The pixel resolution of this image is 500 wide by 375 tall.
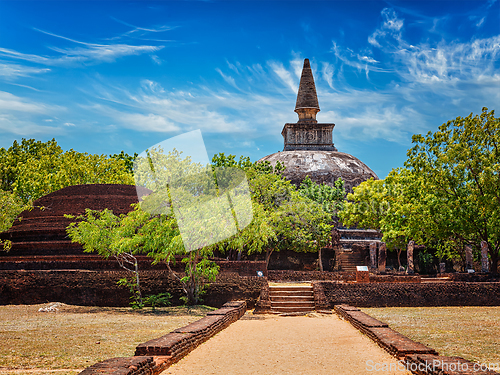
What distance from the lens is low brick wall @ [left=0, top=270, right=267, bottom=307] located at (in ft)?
53.0

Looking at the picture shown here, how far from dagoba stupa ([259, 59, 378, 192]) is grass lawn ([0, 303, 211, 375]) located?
2951 centimetres

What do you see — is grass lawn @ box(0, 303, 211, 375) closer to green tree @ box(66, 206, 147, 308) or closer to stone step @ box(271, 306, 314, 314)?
green tree @ box(66, 206, 147, 308)

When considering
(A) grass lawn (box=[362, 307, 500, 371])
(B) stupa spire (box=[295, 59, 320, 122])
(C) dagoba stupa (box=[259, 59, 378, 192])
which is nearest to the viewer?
(A) grass lawn (box=[362, 307, 500, 371])

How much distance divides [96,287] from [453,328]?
10752 millimetres

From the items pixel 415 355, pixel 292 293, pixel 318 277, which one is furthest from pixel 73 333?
pixel 318 277

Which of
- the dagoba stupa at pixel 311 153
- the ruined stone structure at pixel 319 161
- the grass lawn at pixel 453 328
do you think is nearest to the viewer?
the grass lawn at pixel 453 328

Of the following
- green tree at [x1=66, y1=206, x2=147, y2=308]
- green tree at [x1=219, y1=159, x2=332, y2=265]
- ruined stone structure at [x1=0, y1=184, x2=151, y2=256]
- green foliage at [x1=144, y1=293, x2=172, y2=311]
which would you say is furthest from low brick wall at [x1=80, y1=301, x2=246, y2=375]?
green tree at [x1=219, y1=159, x2=332, y2=265]

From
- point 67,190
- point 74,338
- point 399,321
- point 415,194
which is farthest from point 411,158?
point 74,338

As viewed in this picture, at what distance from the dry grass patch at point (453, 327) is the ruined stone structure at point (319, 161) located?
54.9 feet

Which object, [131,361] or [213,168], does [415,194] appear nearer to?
[213,168]

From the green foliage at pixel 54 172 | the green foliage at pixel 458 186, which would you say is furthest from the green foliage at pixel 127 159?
the green foliage at pixel 458 186

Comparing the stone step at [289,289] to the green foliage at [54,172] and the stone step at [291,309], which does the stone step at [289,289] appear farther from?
the green foliage at [54,172]

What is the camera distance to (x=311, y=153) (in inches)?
1972

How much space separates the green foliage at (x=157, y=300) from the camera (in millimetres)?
15516
